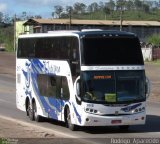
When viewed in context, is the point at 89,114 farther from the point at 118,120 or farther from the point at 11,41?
the point at 11,41

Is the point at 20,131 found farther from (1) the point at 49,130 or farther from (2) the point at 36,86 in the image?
(2) the point at 36,86

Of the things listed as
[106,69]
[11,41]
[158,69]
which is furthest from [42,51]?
[11,41]

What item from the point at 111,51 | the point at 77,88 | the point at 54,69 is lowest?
the point at 77,88

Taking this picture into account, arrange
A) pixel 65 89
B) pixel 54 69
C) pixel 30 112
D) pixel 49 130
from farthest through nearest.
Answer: pixel 30 112 → pixel 54 69 → pixel 65 89 → pixel 49 130

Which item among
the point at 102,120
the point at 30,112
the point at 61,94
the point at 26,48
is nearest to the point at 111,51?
the point at 102,120

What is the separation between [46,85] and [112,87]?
395cm

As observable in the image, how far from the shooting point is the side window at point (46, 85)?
2064 cm

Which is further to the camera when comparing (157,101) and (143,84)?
(157,101)

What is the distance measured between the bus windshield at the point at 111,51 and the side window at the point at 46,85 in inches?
104

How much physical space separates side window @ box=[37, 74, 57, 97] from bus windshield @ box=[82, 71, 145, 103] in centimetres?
268

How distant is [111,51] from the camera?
60.8 ft

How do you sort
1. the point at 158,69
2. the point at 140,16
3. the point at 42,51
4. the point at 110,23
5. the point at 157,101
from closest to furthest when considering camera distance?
1. the point at 42,51
2. the point at 157,101
3. the point at 158,69
4. the point at 110,23
5. the point at 140,16

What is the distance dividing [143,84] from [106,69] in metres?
1.24

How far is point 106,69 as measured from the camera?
715 inches
